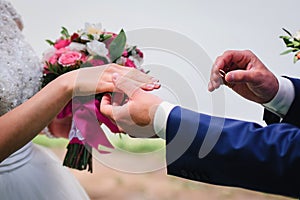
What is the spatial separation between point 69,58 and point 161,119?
0.41 meters

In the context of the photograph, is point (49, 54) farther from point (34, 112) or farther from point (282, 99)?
point (282, 99)

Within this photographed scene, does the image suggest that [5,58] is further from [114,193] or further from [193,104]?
[114,193]

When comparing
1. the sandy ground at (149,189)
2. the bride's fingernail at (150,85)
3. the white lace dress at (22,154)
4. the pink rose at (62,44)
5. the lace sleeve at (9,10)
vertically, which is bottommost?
the sandy ground at (149,189)

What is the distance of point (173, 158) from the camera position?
895mm

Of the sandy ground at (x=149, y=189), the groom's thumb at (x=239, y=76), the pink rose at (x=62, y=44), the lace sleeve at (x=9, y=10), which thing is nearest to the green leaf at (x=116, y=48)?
the pink rose at (x=62, y=44)

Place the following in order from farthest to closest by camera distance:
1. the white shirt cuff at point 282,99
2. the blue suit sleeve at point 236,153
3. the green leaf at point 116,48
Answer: the green leaf at point 116,48 → the white shirt cuff at point 282,99 → the blue suit sleeve at point 236,153

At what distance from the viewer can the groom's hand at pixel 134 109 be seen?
904 millimetres

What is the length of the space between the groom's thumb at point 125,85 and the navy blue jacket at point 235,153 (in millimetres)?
82

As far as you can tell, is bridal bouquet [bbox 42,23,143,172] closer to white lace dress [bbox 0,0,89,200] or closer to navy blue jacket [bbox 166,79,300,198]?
white lace dress [bbox 0,0,89,200]

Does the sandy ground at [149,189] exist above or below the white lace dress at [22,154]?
below

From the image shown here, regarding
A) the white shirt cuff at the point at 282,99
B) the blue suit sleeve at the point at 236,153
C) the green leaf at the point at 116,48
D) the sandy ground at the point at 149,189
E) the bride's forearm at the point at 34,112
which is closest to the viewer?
the blue suit sleeve at the point at 236,153

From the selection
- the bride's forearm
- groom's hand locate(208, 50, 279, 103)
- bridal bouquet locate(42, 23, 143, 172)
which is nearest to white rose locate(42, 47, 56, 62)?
bridal bouquet locate(42, 23, 143, 172)

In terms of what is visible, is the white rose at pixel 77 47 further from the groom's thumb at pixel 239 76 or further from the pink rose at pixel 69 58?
the groom's thumb at pixel 239 76

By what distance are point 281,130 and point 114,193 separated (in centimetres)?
202
